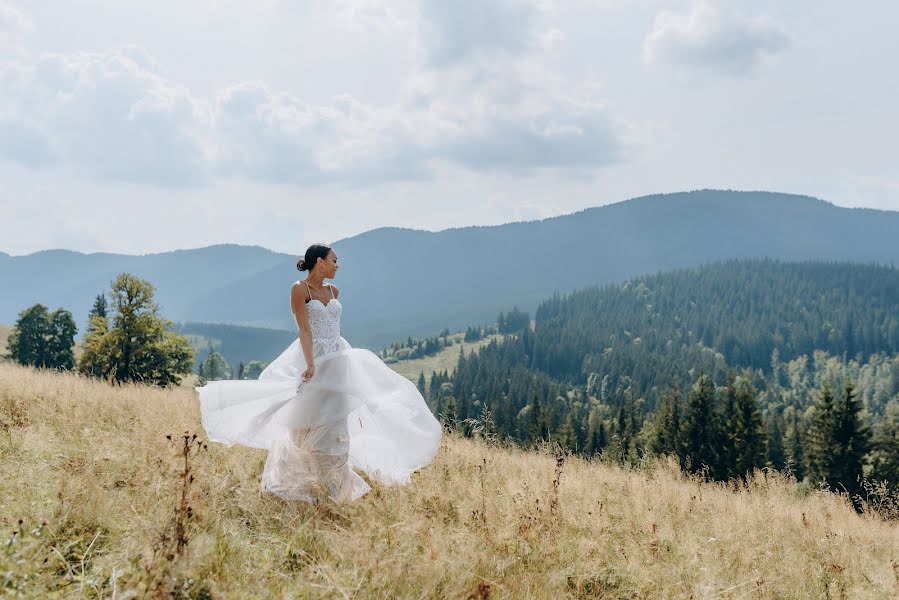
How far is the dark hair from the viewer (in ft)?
20.7

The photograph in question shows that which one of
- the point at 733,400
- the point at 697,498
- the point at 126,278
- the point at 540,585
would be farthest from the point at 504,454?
the point at 733,400

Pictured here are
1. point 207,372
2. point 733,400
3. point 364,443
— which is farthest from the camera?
point 207,372

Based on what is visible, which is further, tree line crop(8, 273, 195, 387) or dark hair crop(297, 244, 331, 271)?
tree line crop(8, 273, 195, 387)

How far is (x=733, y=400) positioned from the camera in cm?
6062

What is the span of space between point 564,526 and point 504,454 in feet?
13.3

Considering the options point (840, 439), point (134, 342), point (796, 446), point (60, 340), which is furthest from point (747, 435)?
point (60, 340)

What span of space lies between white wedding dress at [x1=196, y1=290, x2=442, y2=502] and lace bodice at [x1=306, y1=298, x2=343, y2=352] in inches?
0.5

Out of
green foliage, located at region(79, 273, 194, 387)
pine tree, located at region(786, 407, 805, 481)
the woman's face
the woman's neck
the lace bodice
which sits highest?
the woman's face

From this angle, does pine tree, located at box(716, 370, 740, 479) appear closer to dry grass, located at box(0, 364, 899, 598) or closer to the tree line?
the tree line

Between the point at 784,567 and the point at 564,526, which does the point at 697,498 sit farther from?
the point at 564,526

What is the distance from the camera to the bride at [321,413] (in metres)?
6.00

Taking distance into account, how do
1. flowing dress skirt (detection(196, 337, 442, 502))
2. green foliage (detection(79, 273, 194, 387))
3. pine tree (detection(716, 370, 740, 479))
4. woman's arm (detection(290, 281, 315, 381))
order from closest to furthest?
flowing dress skirt (detection(196, 337, 442, 502))
woman's arm (detection(290, 281, 315, 381))
green foliage (detection(79, 273, 194, 387))
pine tree (detection(716, 370, 740, 479))

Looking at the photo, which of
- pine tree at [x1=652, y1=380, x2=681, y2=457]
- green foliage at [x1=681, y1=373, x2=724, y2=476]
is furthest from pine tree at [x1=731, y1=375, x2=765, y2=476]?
pine tree at [x1=652, y1=380, x2=681, y2=457]

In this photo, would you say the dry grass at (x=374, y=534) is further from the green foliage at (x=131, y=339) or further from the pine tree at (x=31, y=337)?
the pine tree at (x=31, y=337)
